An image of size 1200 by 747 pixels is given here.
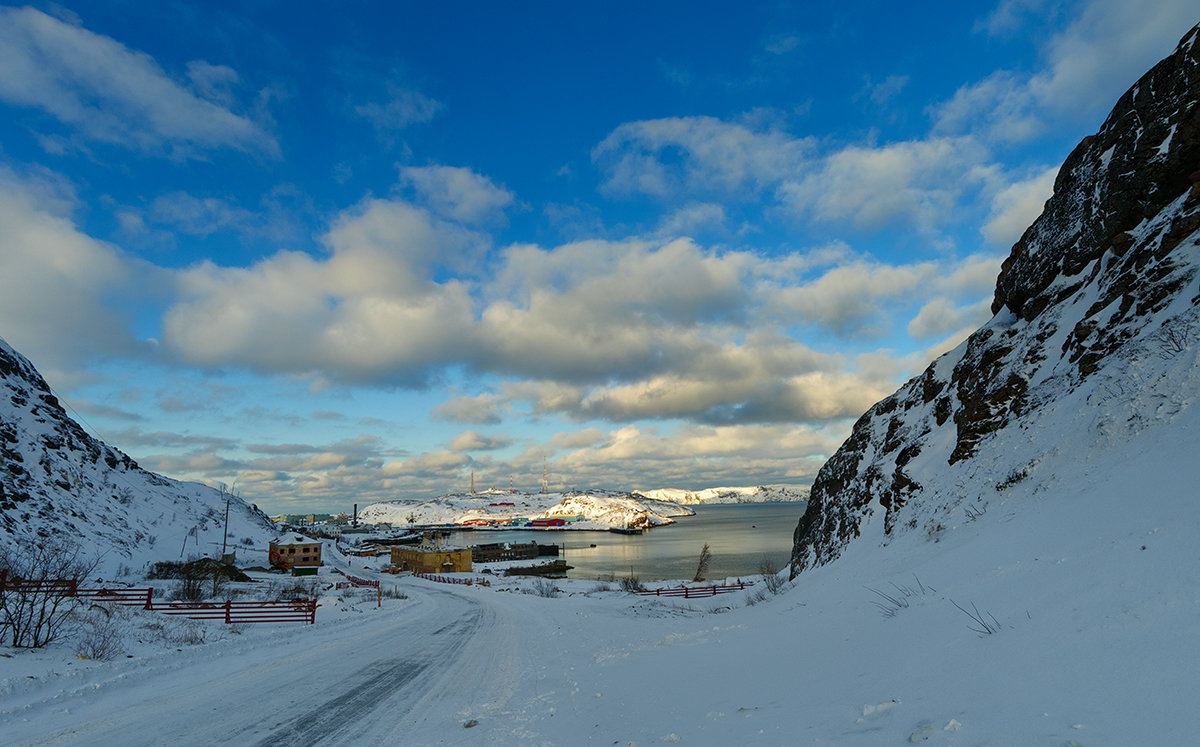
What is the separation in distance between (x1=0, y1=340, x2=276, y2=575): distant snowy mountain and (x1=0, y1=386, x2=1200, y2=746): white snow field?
41.5m

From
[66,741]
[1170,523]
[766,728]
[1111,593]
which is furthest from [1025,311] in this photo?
[66,741]

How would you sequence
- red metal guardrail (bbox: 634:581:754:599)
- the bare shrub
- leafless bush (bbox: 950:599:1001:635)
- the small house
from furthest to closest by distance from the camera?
1. the small house
2. the bare shrub
3. red metal guardrail (bbox: 634:581:754:599)
4. leafless bush (bbox: 950:599:1001:635)

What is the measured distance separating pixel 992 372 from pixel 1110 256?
5561 millimetres

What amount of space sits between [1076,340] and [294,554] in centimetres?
8561

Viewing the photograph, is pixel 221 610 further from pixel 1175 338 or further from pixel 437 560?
pixel 437 560

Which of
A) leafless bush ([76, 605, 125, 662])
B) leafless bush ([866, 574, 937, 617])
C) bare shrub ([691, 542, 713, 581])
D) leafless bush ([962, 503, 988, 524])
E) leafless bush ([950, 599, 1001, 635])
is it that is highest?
leafless bush ([962, 503, 988, 524])

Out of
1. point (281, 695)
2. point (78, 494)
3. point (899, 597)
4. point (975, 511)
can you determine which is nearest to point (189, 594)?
point (281, 695)

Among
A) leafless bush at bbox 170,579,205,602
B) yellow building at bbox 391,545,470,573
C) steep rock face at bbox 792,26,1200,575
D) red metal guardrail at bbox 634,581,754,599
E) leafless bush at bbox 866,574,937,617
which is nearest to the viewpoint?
leafless bush at bbox 866,574,937,617

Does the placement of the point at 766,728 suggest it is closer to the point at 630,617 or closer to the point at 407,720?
the point at 407,720

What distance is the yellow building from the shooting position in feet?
263

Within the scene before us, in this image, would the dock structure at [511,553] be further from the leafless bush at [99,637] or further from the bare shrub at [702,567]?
the leafless bush at [99,637]

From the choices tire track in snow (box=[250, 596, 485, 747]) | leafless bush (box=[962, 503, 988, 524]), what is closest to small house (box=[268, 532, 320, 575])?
tire track in snow (box=[250, 596, 485, 747])

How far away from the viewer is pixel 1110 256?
19.1m

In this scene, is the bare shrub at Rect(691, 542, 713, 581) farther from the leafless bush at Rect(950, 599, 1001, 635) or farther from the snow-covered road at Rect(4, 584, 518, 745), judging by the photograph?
the leafless bush at Rect(950, 599, 1001, 635)
